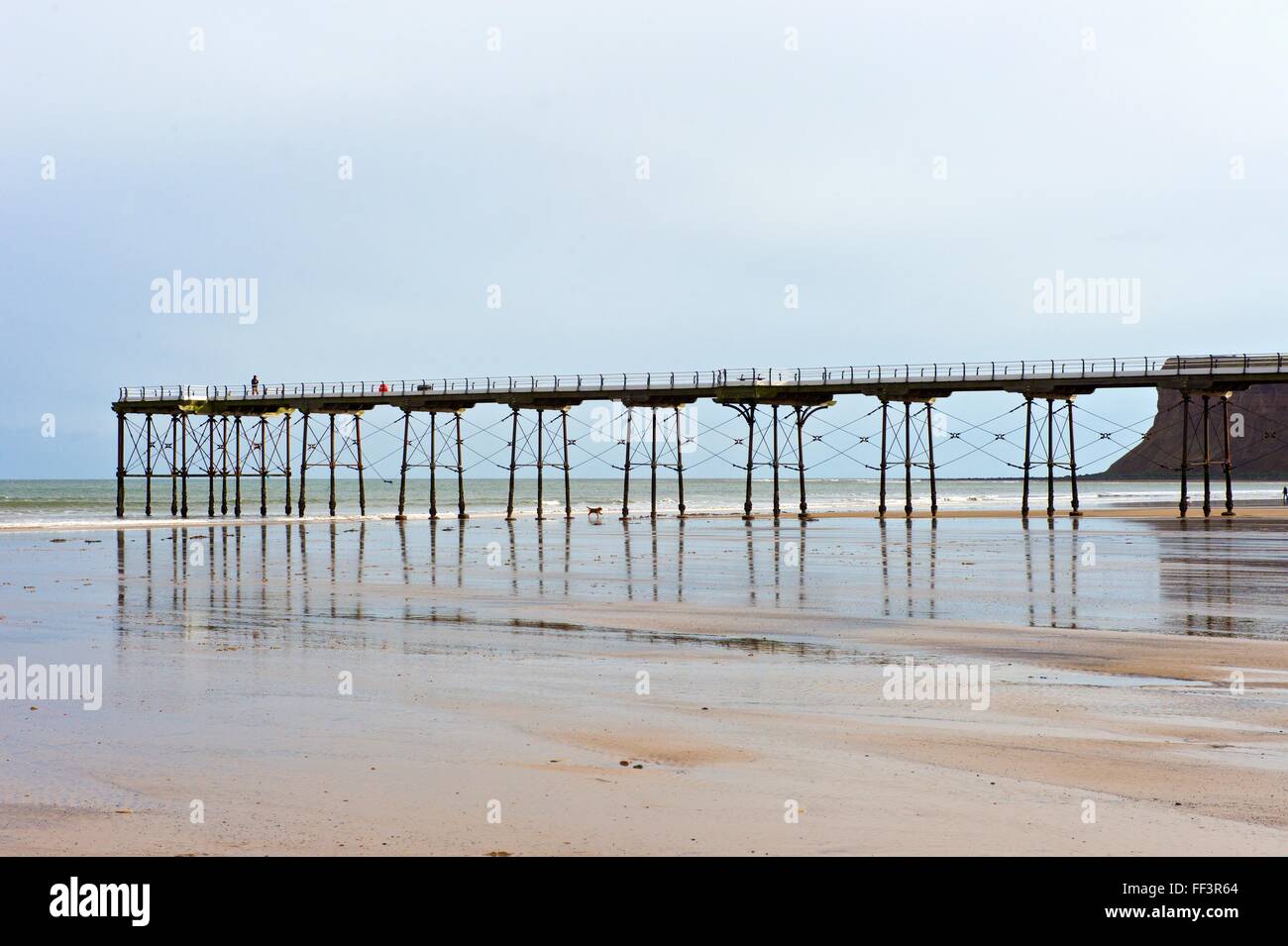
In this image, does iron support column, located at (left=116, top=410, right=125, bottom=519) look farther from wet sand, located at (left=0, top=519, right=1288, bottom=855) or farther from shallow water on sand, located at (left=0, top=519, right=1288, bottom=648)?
wet sand, located at (left=0, top=519, right=1288, bottom=855)

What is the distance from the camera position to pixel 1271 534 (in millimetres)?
37625

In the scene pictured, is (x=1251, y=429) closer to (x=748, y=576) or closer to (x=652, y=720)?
(x=748, y=576)

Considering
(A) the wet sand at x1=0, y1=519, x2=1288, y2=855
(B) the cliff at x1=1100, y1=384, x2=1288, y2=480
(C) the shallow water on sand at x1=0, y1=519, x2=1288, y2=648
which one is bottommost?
(A) the wet sand at x1=0, y1=519, x2=1288, y2=855

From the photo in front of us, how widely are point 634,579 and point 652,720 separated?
45.6 ft

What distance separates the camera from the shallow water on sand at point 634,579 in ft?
57.5

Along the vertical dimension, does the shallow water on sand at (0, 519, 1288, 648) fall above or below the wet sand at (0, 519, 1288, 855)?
above

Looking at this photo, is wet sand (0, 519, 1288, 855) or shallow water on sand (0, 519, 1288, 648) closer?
wet sand (0, 519, 1288, 855)

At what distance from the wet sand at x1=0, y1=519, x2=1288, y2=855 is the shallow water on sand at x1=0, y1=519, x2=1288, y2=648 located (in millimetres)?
168

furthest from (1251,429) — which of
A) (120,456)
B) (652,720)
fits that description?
(652,720)

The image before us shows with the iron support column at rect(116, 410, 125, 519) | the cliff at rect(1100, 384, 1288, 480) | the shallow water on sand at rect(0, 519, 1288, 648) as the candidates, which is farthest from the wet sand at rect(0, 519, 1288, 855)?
the cliff at rect(1100, 384, 1288, 480)

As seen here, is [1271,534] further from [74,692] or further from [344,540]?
[74,692]

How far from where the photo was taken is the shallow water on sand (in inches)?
690
